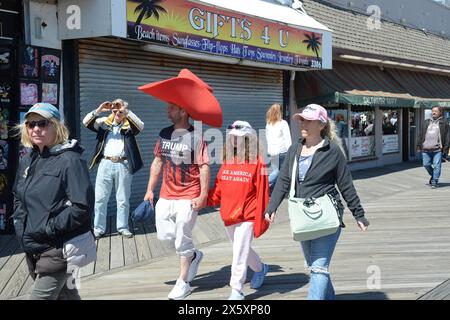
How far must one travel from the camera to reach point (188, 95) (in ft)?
16.4

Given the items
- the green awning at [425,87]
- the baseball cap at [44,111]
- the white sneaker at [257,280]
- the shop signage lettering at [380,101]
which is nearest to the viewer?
the baseball cap at [44,111]

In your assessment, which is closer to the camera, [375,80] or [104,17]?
[104,17]

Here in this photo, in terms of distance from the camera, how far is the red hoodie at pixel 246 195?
4.87 m

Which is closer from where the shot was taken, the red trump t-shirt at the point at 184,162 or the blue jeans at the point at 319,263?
the blue jeans at the point at 319,263

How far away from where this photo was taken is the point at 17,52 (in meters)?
7.67

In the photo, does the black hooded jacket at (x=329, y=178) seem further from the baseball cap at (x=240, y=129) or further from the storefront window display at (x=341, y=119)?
the storefront window display at (x=341, y=119)

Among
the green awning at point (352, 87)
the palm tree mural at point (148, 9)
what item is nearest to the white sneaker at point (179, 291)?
the palm tree mural at point (148, 9)

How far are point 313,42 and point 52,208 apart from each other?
10.6 meters

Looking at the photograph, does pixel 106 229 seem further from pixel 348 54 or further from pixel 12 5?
pixel 348 54

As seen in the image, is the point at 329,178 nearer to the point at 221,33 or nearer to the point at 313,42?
the point at 221,33

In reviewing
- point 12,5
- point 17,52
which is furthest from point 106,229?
point 12,5

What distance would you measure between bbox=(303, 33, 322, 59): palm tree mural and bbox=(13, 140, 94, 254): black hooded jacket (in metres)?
10.2

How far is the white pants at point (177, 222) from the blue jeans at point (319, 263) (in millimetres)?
1142

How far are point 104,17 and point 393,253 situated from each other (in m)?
5.10
